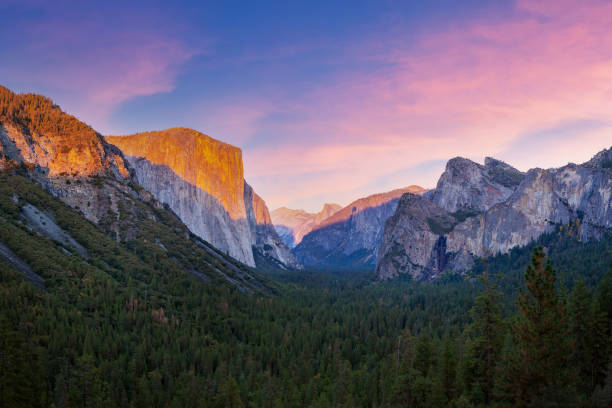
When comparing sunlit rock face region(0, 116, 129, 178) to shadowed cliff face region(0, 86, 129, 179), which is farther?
shadowed cliff face region(0, 86, 129, 179)

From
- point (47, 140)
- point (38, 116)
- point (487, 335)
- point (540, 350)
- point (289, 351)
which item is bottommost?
point (289, 351)

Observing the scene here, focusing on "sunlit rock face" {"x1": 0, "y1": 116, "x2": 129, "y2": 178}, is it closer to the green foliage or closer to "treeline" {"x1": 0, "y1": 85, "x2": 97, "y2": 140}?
"treeline" {"x1": 0, "y1": 85, "x2": 97, "y2": 140}

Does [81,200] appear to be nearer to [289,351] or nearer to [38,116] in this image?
[38,116]

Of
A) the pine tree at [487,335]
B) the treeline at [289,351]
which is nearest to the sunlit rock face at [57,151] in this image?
the treeline at [289,351]

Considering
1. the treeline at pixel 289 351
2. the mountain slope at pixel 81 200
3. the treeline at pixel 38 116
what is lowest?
the treeline at pixel 289 351

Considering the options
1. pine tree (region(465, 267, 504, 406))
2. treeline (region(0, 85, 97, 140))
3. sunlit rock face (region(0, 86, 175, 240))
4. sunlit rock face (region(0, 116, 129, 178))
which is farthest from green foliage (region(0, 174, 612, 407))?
treeline (region(0, 85, 97, 140))

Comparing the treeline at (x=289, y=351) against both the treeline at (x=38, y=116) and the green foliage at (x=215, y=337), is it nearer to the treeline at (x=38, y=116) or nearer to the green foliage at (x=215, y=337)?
the green foliage at (x=215, y=337)

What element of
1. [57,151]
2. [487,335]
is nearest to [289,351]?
[487,335]

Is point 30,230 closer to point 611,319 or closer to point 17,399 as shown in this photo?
point 17,399

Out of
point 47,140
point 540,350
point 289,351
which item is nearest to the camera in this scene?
point 540,350

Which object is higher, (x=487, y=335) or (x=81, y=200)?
(x=81, y=200)
